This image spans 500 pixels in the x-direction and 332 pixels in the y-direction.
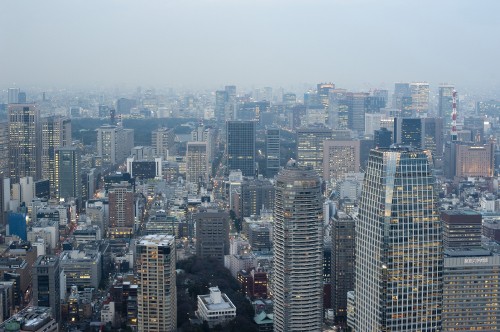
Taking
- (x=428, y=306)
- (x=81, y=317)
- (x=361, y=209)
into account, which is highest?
(x=361, y=209)

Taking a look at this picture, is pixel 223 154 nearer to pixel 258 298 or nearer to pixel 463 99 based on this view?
pixel 463 99

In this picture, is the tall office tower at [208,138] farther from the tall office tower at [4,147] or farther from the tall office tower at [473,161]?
the tall office tower at [473,161]

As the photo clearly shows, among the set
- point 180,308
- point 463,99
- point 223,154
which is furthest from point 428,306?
point 223,154

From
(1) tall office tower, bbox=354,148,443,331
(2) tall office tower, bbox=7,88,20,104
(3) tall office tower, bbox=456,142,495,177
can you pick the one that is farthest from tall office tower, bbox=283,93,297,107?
(1) tall office tower, bbox=354,148,443,331

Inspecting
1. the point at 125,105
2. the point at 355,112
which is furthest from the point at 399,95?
the point at 125,105

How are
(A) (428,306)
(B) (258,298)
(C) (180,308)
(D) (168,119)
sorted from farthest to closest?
1. (D) (168,119)
2. (B) (258,298)
3. (C) (180,308)
4. (A) (428,306)

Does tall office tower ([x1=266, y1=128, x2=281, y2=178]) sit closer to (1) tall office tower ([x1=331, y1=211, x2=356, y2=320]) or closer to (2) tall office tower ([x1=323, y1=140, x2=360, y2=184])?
(2) tall office tower ([x1=323, y1=140, x2=360, y2=184])

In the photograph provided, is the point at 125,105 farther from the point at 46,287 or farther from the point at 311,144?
the point at 46,287
